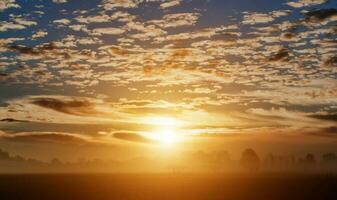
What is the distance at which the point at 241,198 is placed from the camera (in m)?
57.2

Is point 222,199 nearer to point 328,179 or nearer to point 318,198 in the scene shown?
point 318,198

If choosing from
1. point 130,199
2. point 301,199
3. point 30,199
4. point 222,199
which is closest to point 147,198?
point 130,199

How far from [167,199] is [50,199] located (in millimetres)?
14912

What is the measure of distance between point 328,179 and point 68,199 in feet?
147

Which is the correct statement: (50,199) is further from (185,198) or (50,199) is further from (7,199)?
(185,198)

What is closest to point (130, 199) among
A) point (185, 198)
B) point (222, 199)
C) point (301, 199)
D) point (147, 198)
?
point (147, 198)

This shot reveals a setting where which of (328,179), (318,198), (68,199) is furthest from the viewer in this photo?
(328,179)

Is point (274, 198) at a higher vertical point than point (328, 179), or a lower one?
lower

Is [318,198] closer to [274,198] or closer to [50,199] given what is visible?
[274,198]

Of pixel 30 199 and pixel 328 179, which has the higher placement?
pixel 328 179

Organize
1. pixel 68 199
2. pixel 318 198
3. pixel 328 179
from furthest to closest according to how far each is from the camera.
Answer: pixel 328 179 < pixel 68 199 < pixel 318 198

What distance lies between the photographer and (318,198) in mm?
53344

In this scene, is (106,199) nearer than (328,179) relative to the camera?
Yes

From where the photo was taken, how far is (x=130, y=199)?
56.2 meters
